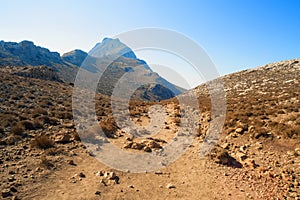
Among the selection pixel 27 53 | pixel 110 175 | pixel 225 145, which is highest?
pixel 27 53

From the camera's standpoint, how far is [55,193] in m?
8.62

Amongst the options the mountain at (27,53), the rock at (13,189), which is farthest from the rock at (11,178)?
the mountain at (27,53)

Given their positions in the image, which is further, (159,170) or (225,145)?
(225,145)

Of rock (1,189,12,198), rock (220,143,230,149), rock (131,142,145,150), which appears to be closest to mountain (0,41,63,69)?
rock (131,142,145,150)

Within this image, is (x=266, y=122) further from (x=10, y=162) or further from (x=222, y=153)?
(x=10, y=162)

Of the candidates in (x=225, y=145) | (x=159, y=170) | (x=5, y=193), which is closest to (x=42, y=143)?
(x=5, y=193)

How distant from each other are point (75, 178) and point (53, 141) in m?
A: 4.83

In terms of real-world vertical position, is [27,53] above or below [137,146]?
above

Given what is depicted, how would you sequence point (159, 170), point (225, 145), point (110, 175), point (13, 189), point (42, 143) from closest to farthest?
point (13, 189)
point (110, 175)
point (159, 170)
point (42, 143)
point (225, 145)

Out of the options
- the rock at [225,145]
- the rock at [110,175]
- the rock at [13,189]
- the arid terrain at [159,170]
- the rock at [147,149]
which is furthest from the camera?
the rock at [225,145]

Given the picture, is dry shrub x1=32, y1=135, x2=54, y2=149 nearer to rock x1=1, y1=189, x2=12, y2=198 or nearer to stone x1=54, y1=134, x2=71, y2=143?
stone x1=54, y1=134, x2=71, y2=143

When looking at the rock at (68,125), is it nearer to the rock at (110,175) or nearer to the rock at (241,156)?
the rock at (110,175)

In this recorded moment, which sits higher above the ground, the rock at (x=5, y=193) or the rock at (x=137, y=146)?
the rock at (x=137, y=146)

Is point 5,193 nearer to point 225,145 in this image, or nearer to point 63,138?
point 63,138
